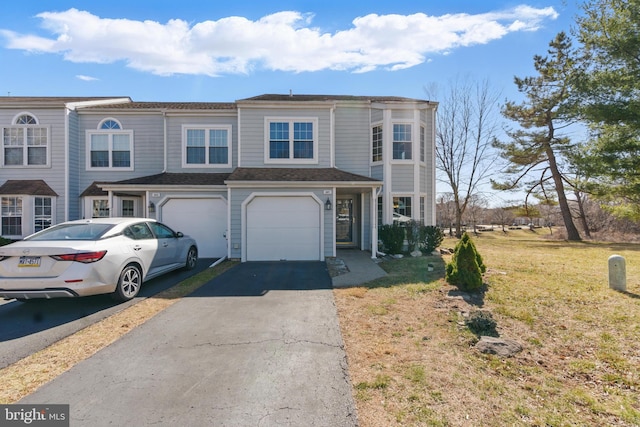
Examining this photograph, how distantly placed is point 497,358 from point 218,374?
10.6ft

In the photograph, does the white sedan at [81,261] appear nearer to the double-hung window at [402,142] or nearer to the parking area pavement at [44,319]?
the parking area pavement at [44,319]

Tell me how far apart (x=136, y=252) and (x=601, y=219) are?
33.5 m

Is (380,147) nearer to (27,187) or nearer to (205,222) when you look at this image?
(205,222)

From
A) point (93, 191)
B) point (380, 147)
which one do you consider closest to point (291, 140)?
point (380, 147)

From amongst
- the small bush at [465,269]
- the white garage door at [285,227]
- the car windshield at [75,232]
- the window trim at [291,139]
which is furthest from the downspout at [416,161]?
the car windshield at [75,232]

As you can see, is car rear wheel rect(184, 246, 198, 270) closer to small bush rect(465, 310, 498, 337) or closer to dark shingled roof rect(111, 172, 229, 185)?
dark shingled roof rect(111, 172, 229, 185)

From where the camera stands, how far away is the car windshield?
220 inches

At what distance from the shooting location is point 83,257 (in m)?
5.03

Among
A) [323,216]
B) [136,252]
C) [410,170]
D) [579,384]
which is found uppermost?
[410,170]

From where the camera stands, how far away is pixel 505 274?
7727mm

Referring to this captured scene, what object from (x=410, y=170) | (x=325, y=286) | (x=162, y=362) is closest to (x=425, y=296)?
(x=325, y=286)

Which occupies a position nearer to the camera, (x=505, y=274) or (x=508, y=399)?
(x=508, y=399)

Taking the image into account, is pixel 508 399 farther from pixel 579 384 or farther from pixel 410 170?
pixel 410 170

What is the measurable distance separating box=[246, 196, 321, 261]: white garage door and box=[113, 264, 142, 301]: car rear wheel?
175 inches
